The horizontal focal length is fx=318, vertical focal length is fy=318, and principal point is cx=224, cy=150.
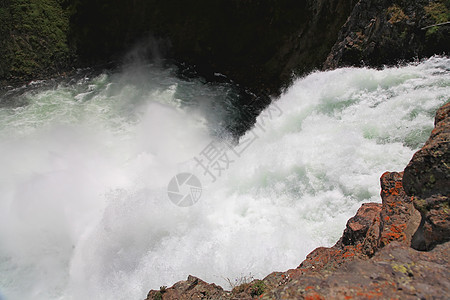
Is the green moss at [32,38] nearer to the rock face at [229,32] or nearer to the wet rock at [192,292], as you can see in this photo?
the rock face at [229,32]

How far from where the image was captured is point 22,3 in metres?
18.8

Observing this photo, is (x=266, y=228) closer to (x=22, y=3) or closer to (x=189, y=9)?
(x=189, y=9)

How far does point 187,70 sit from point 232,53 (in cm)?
305

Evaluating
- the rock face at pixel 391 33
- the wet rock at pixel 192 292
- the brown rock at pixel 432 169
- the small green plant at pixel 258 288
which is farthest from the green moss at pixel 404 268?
the rock face at pixel 391 33

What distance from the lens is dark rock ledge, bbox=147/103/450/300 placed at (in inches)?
137

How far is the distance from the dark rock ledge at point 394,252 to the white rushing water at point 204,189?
6.42ft

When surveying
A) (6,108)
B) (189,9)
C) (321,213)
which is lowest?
(6,108)

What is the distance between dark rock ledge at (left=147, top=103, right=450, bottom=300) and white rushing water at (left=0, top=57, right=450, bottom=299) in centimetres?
196

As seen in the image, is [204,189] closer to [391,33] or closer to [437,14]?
[391,33]

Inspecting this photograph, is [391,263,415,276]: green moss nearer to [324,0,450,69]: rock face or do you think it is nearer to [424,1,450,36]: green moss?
[324,0,450,69]: rock face

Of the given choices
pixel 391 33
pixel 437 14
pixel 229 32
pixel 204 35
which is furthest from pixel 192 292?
pixel 204 35

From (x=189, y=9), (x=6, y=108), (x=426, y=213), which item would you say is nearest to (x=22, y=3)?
(x=6, y=108)

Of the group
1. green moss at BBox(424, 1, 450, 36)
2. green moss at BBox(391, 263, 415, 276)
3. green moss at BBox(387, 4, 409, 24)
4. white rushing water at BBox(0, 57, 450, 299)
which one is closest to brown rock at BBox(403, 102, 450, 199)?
green moss at BBox(391, 263, 415, 276)

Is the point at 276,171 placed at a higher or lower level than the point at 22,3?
lower
